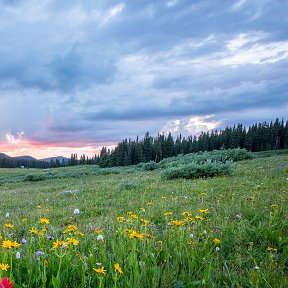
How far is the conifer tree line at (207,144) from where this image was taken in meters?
119

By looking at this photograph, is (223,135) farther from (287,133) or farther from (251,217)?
(251,217)

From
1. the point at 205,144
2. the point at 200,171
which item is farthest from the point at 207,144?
the point at 200,171

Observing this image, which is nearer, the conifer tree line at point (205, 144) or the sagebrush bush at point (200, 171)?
the sagebrush bush at point (200, 171)

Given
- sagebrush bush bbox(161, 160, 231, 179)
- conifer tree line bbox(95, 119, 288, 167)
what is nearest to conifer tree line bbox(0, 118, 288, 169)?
conifer tree line bbox(95, 119, 288, 167)

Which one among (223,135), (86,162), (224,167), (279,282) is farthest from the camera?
(86,162)

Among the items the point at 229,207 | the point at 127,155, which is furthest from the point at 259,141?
the point at 229,207

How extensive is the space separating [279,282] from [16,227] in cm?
588

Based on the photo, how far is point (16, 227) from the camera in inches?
279

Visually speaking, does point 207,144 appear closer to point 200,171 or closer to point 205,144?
point 205,144

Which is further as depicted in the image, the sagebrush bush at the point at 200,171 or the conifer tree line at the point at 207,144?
the conifer tree line at the point at 207,144

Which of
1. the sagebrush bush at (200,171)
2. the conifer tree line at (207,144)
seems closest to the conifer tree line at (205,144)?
the conifer tree line at (207,144)

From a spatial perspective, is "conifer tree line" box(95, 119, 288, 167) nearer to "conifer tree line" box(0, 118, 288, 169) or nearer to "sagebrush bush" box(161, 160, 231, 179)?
"conifer tree line" box(0, 118, 288, 169)

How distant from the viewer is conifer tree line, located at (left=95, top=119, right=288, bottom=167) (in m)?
119

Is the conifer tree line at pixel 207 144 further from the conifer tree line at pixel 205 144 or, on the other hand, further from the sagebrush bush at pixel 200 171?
the sagebrush bush at pixel 200 171
